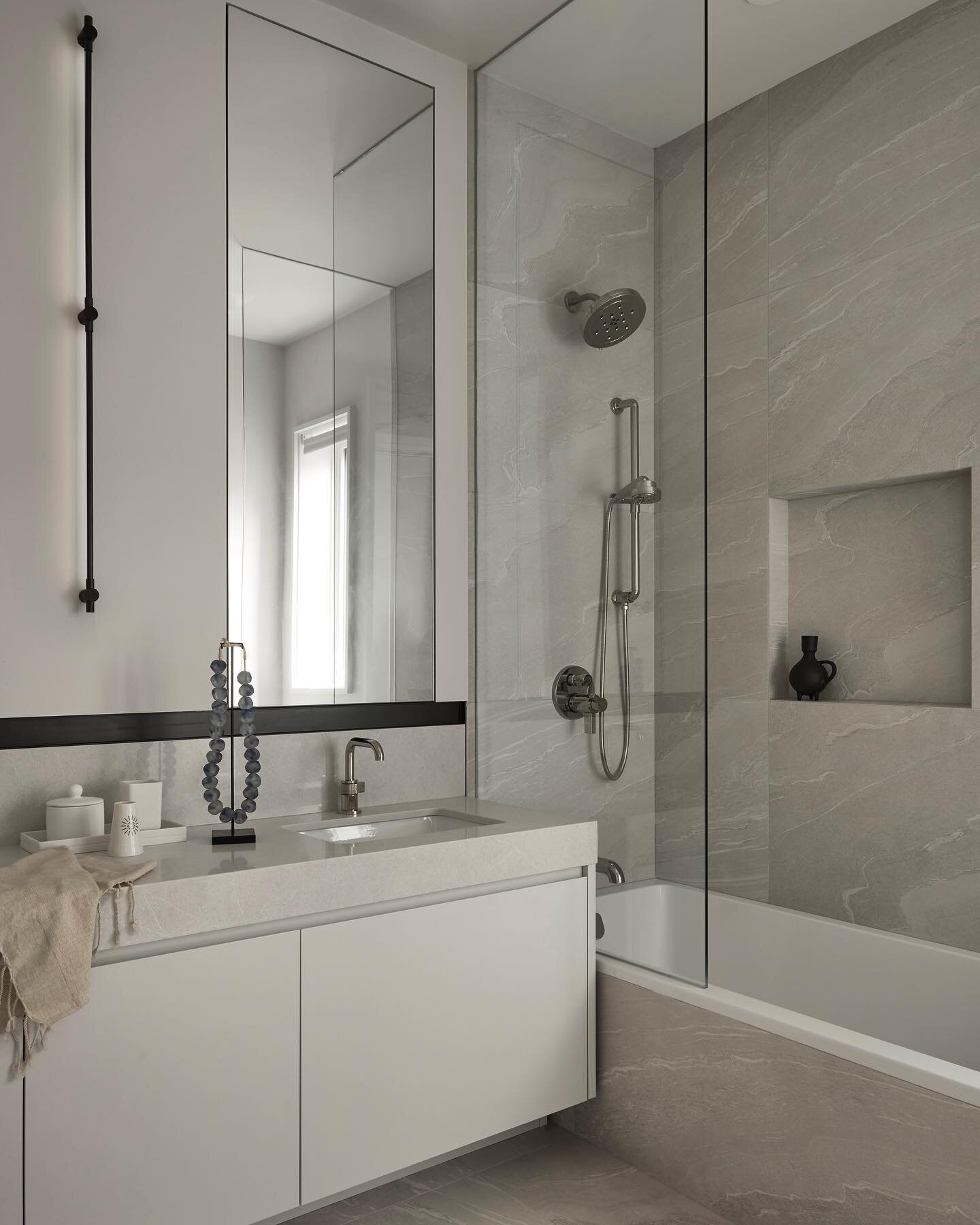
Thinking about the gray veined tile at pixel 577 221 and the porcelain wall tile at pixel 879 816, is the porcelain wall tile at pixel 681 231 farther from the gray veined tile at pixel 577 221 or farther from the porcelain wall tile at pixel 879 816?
the porcelain wall tile at pixel 879 816

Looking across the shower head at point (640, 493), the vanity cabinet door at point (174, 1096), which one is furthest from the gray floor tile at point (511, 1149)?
the shower head at point (640, 493)

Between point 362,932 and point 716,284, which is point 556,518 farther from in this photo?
point 716,284

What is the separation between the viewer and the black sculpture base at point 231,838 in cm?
194

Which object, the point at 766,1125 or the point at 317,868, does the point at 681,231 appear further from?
the point at 766,1125

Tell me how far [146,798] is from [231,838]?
0.18 m

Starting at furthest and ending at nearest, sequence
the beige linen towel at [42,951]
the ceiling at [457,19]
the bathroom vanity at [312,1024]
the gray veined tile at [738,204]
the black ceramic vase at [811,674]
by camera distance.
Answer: the gray veined tile at [738,204] → the black ceramic vase at [811,674] → the ceiling at [457,19] → the bathroom vanity at [312,1024] → the beige linen towel at [42,951]

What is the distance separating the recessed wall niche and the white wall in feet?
5.62

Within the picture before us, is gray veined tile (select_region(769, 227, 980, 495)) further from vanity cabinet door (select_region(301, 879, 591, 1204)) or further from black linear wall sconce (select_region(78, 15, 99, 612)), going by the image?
black linear wall sconce (select_region(78, 15, 99, 612))

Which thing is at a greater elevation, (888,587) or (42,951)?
(888,587)

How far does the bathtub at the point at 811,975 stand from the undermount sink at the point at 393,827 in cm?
38

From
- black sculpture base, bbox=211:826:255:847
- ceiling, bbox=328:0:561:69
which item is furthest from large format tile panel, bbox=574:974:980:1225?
ceiling, bbox=328:0:561:69

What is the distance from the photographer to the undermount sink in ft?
7.21

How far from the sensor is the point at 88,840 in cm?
183

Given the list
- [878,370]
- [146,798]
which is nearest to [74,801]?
[146,798]
